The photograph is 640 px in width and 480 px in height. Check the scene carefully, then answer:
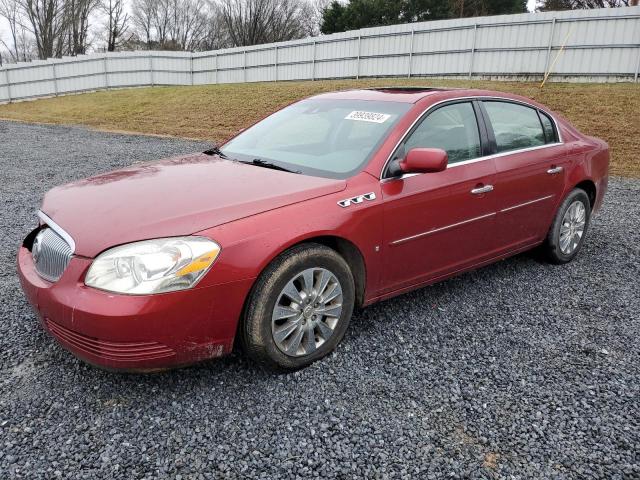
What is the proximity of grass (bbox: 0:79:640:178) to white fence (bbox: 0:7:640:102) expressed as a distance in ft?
2.47

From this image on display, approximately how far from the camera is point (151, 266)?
7.92 feet

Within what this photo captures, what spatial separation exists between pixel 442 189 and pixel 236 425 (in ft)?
6.48

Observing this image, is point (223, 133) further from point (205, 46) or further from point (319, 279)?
point (205, 46)

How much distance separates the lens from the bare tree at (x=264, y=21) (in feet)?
163

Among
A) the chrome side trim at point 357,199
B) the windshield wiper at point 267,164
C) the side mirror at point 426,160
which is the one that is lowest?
the chrome side trim at point 357,199

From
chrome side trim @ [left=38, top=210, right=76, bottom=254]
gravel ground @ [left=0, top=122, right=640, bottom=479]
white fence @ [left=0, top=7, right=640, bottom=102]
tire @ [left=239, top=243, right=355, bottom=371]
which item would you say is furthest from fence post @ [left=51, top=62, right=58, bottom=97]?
tire @ [left=239, top=243, right=355, bottom=371]

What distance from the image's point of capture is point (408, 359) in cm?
309

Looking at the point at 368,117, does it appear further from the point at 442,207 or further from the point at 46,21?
the point at 46,21

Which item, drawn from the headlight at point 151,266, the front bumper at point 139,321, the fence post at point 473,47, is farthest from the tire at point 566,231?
the fence post at point 473,47

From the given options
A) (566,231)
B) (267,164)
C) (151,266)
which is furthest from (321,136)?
(566,231)

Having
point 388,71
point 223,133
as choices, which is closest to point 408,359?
point 223,133

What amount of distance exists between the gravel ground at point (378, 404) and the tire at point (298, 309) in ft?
0.45

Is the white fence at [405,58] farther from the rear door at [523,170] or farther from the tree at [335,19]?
the rear door at [523,170]

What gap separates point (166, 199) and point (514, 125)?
2.88 metres
